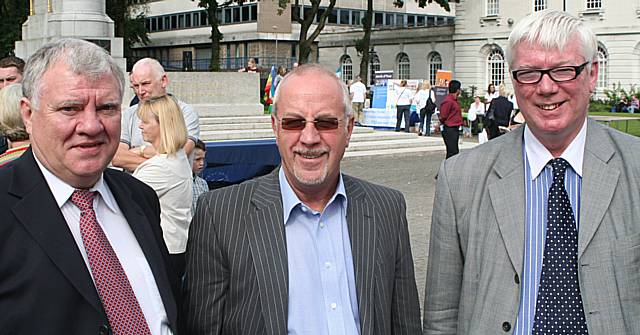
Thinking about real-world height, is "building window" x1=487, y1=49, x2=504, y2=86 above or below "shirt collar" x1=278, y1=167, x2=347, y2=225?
above

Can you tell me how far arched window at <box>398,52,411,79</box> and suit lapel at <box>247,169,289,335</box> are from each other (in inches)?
2428

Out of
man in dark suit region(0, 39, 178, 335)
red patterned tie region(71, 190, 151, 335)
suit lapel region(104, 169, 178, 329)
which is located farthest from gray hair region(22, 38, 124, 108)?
suit lapel region(104, 169, 178, 329)

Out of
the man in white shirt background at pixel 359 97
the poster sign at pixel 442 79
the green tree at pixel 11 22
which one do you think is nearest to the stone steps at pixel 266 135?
the man in white shirt background at pixel 359 97

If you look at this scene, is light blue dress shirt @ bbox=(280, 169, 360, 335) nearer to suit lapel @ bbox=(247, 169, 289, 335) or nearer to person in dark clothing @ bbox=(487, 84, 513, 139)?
suit lapel @ bbox=(247, 169, 289, 335)

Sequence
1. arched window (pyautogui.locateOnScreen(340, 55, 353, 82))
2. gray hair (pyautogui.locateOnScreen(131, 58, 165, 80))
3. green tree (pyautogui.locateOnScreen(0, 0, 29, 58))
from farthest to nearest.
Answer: arched window (pyautogui.locateOnScreen(340, 55, 353, 82))
green tree (pyautogui.locateOnScreen(0, 0, 29, 58))
gray hair (pyautogui.locateOnScreen(131, 58, 165, 80))

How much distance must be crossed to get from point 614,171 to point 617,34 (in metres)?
52.1

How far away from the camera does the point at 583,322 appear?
292 cm

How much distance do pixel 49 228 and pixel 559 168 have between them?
6.14 feet

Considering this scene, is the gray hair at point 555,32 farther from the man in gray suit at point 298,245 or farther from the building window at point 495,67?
the building window at point 495,67

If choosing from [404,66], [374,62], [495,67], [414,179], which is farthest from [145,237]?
[374,62]

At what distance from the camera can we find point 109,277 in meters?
2.83

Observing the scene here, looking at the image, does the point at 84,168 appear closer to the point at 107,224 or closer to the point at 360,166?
the point at 107,224

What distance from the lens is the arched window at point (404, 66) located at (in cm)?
6419

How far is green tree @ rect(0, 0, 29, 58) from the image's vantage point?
137 ft
